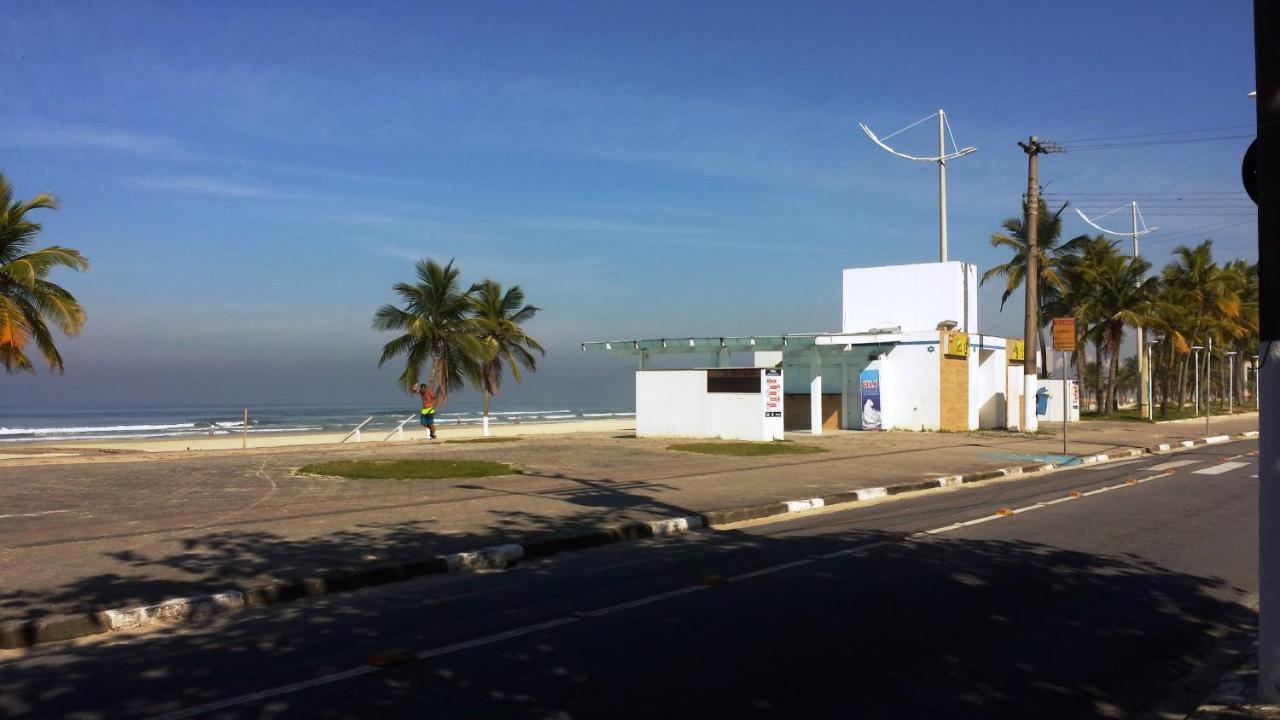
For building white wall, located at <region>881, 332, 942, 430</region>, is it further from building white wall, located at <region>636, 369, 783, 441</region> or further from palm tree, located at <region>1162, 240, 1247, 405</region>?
palm tree, located at <region>1162, 240, 1247, 405</region>

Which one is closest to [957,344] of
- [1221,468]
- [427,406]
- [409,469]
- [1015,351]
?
[1015,351]

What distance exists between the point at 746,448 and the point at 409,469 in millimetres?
9630

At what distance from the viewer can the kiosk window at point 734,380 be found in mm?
27547

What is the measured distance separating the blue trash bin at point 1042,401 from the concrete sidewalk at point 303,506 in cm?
2089

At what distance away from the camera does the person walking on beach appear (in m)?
30.5

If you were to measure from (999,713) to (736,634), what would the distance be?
1.90 m

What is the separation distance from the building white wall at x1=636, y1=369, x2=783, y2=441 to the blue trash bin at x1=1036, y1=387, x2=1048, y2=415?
68.8ft

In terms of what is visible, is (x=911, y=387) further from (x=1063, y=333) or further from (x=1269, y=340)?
(x=1269, y=340)

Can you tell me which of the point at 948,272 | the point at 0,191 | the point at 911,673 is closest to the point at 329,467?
the point at 0,191

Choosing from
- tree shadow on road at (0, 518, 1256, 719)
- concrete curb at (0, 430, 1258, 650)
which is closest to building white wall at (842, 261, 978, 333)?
concrete curb at (0, 430, 1258, 650)

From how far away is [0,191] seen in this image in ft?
73.0

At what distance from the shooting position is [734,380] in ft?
92.0

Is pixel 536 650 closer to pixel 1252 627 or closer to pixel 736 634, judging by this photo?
pixel 736 634

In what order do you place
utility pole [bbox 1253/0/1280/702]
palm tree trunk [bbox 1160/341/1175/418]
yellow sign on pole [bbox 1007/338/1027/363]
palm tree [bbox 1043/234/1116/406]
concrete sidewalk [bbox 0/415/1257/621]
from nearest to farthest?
1. utility pole [bbox 1253/0/1280/702]
2. concrete sidewalk [bbox 0/415/1257/621]
3. yellow sign on pole [bbox 1007/338/1027/363]
4. palm tree [bbox 1043/234/1116/406]
5. palm tree trunk [bbox 1160/341/1175/418]
